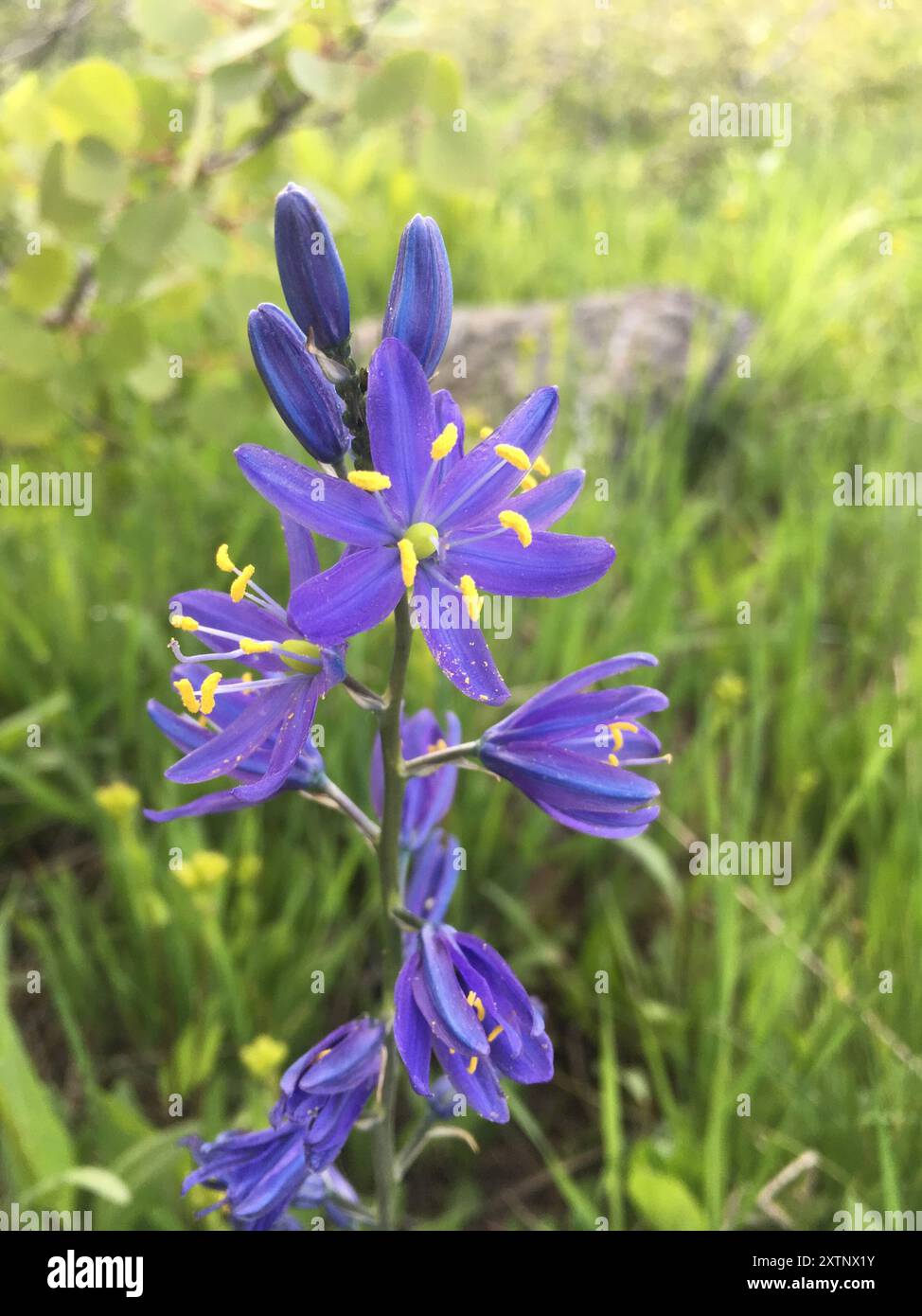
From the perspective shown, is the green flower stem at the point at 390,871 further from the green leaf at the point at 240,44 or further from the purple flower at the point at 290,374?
the green leaf at the point at 240,44

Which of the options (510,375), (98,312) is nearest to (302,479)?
(98,312)

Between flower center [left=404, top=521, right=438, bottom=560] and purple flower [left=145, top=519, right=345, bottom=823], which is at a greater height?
flower center [left=404, top=521, right=438, bottom=560]

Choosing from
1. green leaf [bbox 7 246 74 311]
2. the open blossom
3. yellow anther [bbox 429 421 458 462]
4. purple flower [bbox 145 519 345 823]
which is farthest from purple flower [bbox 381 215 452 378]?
green leaf [bbox 7 246 74 311]

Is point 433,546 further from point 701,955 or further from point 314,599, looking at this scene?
point 701,955

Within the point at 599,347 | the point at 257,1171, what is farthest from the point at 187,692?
the point at 599,347

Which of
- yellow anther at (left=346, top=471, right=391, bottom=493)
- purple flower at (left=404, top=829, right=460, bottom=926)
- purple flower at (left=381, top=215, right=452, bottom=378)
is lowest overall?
purple flower at (left=404, top=829, right=460, bottom=926)

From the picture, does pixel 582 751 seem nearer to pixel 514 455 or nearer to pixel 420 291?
pixel 514 455

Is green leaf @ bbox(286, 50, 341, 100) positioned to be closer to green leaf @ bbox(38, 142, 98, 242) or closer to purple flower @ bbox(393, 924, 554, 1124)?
green leaf @ bbox(38, 142, 98, 242)
